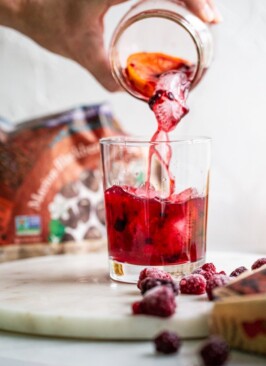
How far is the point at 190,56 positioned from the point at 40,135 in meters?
0.68

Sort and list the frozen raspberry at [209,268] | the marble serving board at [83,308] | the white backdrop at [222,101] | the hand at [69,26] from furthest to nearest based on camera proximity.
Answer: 1. the white backdrop at [222,101]
2. the hand at [69,26]
3. the frozen raspberry at [209,268]
4. the marble serving board at [83,308]

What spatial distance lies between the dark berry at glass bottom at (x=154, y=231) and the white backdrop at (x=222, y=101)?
871mm

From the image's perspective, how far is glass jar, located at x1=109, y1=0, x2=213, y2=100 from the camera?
5.10ft

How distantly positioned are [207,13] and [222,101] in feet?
2.37

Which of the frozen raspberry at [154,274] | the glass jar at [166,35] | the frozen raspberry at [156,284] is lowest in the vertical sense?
the frozen raspberry at [154,274]

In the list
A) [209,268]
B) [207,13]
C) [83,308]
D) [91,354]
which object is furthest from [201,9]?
[91,354]

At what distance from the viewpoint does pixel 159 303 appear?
114 cm

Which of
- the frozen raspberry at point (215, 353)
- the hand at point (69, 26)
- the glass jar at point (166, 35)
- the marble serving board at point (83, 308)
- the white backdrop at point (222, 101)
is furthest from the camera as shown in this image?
the white backdrop at point (222, 101)

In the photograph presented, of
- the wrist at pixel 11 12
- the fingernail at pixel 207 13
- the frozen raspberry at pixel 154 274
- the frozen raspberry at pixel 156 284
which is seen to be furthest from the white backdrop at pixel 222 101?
the frozen raspberry at pixel 156 284

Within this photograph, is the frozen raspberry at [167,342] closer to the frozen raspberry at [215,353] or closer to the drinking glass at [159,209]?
the frozen raspberry at [215,353]

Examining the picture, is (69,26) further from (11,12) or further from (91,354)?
(91,354)

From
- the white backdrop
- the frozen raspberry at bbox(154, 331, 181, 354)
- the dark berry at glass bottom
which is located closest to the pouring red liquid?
the dark berry at glass bottom

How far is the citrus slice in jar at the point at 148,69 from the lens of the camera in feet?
5.13

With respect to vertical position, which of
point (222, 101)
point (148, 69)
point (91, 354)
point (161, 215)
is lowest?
point (91, 354)
